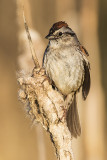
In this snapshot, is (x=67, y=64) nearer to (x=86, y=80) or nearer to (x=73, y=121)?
(x=86, y=80)

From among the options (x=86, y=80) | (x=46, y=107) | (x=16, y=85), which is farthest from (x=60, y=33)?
(x=46, y=107)

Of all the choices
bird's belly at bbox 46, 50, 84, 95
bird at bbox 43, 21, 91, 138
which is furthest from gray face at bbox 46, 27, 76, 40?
bird's belly at bbox 46, 50, 84, 95

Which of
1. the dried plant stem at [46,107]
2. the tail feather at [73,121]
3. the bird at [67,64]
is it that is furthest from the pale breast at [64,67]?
the dried plant stem at [46,107]

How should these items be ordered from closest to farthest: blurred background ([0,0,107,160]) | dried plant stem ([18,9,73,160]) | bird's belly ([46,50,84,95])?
dried plant stem ([18,9,73,160]) < bird's belly ([46,50,84,95]) < blurred background ([0,0,107,160])

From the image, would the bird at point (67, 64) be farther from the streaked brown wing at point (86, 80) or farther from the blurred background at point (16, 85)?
the blurred background at point (16, 85)

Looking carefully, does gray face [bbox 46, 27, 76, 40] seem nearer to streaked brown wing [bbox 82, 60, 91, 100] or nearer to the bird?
the bird
